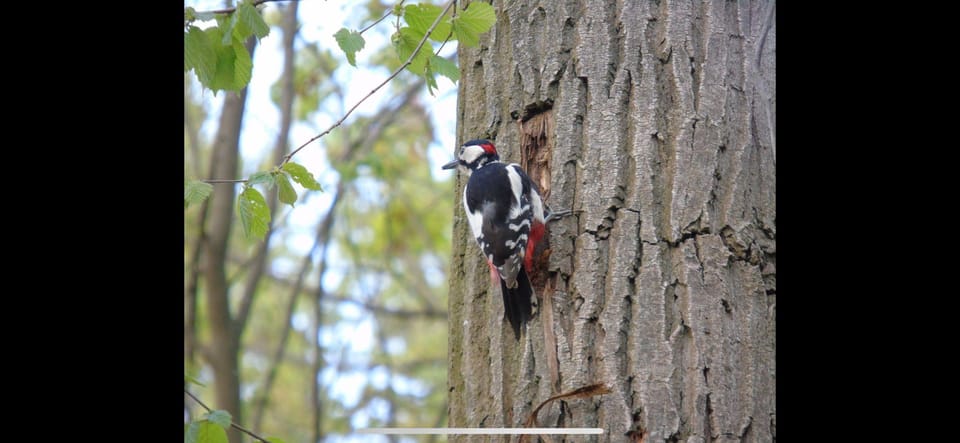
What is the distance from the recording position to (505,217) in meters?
2.42

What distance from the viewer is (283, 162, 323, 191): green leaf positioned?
2.22 meters

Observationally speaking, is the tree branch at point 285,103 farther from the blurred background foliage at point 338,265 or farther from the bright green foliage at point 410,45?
the bright green foliage at point 410,45

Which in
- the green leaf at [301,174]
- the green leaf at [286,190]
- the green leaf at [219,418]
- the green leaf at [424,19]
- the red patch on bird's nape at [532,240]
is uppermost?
the green leaf at [424,19]

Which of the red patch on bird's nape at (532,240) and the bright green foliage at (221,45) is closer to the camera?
the bright green foliage at (221,45)

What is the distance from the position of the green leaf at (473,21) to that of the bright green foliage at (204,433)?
117cm

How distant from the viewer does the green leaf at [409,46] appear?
7.89ft

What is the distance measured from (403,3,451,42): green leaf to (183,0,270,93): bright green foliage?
0.38 metres

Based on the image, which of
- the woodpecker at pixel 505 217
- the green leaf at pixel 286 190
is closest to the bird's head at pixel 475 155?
the woodpecker at pixel 505 217

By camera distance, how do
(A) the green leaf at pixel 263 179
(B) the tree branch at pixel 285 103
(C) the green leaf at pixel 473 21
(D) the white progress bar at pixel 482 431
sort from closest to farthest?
1. (D) the white progress bar at pixel 482 431
2. (A) the green leaf at pixel 263 179
3. (C) the green leaf at pixel 473 21
4. (B) the tree branch at pixel 285 103

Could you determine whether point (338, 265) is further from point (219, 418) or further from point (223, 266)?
point (219, 418)

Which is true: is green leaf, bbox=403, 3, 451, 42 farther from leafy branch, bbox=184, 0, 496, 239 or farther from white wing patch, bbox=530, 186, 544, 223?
white wing patch, bbox=530, 186, 544, 223

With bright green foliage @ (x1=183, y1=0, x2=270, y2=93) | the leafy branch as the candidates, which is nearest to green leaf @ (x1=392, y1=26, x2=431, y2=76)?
the leafy branch

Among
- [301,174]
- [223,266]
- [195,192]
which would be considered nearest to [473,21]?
[301,174]
